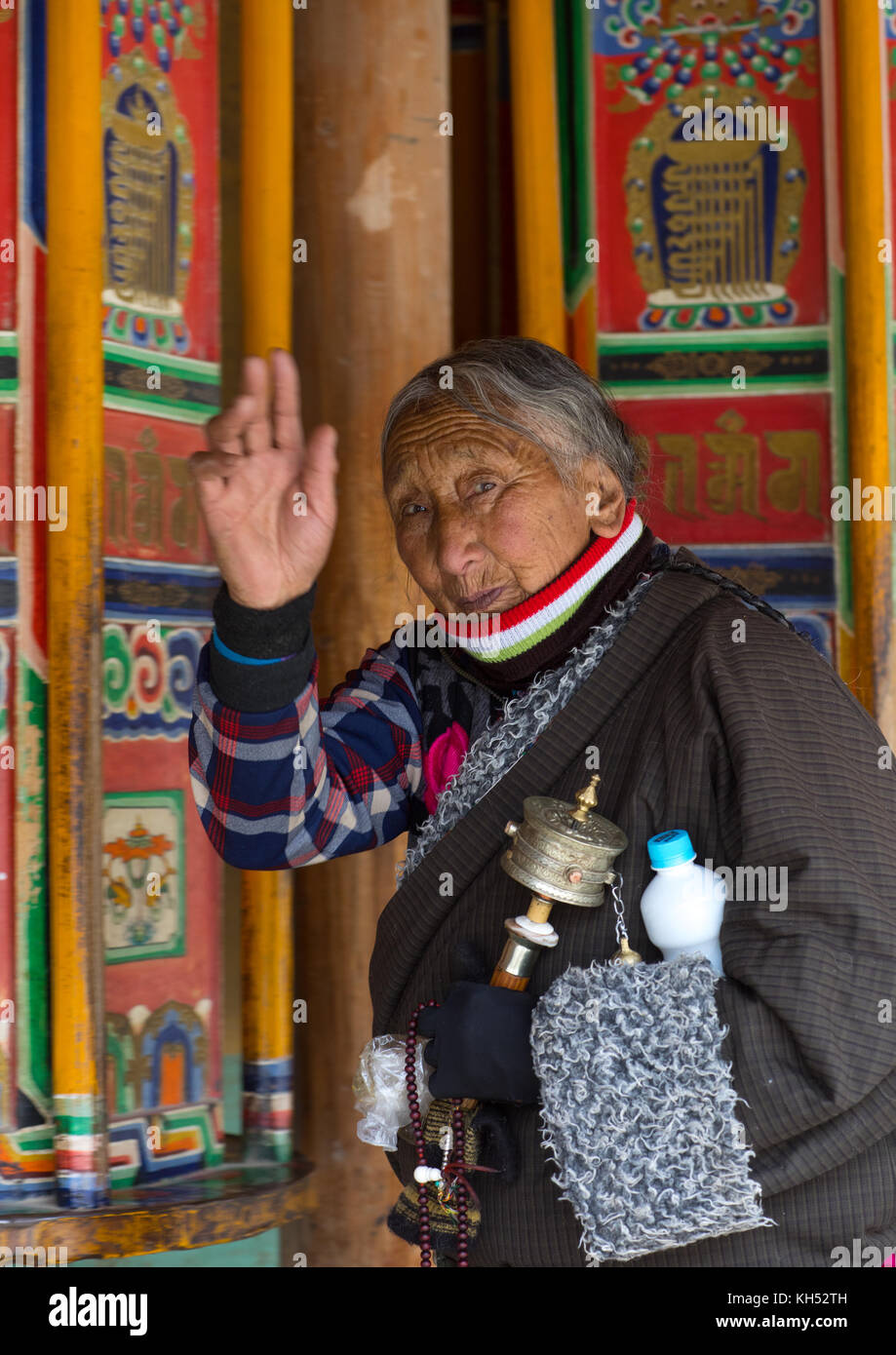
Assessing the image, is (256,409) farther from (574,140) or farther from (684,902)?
(574,140)

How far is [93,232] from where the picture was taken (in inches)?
80.2

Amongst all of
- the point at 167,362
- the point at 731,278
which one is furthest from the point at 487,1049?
the point at 731,278

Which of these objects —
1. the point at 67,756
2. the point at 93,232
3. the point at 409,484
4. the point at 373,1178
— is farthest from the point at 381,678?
the point at 373,1178

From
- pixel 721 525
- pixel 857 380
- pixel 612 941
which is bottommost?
pixel 612 941

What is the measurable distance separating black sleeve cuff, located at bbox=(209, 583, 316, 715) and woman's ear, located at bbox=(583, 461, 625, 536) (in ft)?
1.25

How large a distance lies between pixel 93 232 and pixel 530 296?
0.90 metres

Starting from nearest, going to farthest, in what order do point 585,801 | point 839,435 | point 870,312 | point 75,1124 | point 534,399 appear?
1. point 585,801
2. point 534,399
3. point 75,1124
4. point 870,312
5. point 839,435

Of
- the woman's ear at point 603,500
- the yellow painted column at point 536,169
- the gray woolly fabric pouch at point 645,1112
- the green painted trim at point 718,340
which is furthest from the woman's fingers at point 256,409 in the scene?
the green painted trim at point 718,340

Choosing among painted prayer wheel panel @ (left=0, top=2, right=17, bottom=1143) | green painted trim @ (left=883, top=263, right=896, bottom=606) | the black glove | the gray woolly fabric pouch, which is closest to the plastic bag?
the black glove

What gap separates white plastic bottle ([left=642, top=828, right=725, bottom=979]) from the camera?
57.6 inches

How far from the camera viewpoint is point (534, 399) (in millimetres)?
1774

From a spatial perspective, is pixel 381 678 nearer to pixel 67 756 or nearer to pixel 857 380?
pixel 67 756

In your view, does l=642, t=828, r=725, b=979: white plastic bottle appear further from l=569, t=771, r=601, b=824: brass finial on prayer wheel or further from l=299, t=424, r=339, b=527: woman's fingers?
l=299, t=424, r=339, b=527: woman's fingers

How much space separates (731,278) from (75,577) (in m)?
1.38
